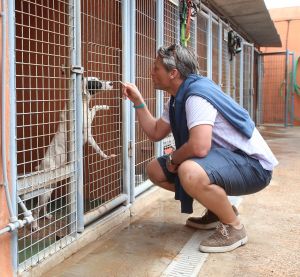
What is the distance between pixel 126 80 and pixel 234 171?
1.03 meters

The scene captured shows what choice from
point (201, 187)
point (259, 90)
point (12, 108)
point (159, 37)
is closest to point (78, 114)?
point (12, 108)

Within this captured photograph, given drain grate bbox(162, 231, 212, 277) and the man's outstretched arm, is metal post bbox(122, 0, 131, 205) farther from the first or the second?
drain grate bbox(162, 231, 212, 277)

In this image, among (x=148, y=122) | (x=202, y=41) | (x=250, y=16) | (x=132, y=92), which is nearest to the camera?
(x=132, y=92)

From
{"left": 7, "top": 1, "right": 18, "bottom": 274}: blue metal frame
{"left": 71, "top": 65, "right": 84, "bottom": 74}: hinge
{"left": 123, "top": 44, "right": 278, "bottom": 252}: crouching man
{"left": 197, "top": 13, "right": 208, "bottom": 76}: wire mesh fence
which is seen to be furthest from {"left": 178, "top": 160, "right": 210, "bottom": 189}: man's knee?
{"left": 197, "top": 13, "right": 208, "bottom": 76}: wire mesh fence

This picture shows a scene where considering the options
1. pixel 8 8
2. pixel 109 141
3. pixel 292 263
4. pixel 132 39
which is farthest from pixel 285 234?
pixel 8 8

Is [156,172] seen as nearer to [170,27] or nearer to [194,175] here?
[194,175]

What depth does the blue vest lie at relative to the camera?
227 cm

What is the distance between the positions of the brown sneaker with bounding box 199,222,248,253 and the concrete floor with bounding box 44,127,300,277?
4 cm

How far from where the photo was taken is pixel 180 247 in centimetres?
241

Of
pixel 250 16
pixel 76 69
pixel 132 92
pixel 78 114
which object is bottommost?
pixel 78 114

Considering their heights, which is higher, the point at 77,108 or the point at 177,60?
the point at 177,60

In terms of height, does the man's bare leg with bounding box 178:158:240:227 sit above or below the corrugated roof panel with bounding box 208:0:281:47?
below

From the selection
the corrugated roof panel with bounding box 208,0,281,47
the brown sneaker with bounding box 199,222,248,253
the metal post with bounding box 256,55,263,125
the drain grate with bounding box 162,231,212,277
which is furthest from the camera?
the metal post with bounding box 256,55,263,125

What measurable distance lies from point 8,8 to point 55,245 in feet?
3.85
